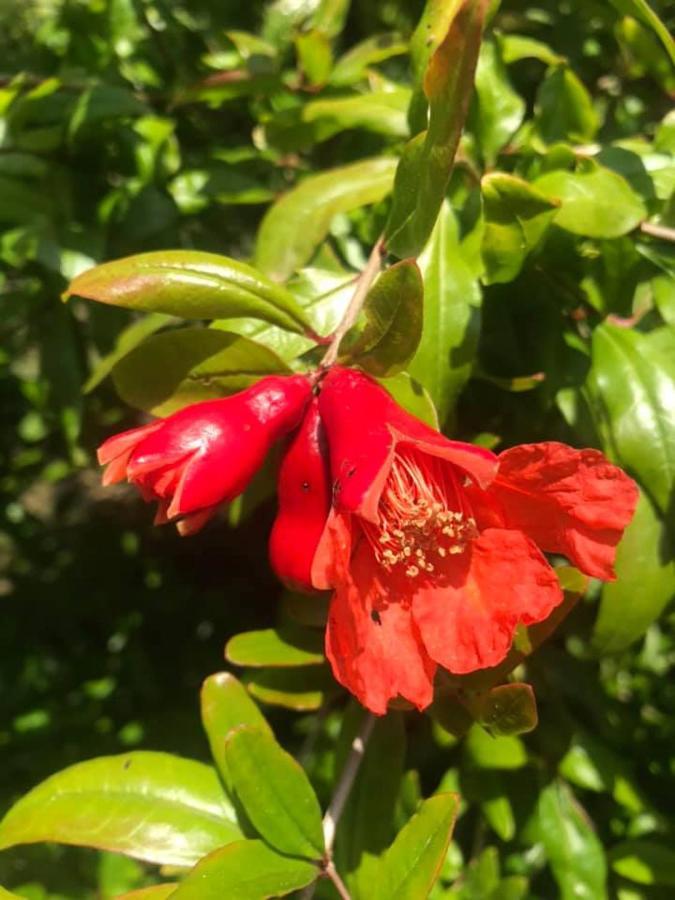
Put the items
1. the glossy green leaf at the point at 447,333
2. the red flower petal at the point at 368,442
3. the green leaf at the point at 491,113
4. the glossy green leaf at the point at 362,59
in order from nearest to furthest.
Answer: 1. the red flower petal at the point at 368,442
2. the glossy green leaf at the point at 447,333
3. the green leaf at the point at 491,113
4. the glossy green leaf at the point at 362,59

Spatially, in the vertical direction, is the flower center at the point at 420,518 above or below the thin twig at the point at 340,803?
above

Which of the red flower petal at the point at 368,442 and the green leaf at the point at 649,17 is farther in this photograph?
the green leaf at the point at 649,17

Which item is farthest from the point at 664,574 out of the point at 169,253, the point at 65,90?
the point at 65,90

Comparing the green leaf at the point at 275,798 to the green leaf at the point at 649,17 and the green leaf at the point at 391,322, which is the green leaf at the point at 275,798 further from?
the green leaf at the point at 649,17

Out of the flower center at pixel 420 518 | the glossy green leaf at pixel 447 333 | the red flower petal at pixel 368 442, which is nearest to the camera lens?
the red flower petal at pixel 368 442

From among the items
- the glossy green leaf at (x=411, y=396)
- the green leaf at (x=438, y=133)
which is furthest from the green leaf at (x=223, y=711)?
the green leaf at (x=438, y=133)

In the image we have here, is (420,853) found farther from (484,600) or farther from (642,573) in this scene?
(642,573)
